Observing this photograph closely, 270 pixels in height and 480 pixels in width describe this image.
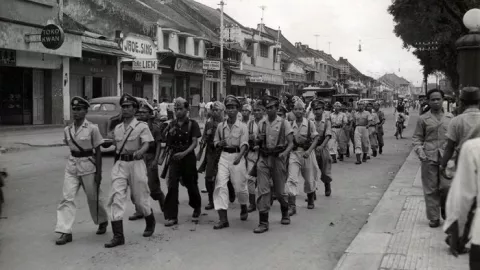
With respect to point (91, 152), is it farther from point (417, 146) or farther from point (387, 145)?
point (387, 145)

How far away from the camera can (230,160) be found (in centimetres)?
680

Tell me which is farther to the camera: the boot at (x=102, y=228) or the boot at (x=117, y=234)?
the boot at (x=102, y=228)

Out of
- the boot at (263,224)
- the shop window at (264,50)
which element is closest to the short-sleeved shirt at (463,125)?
the boot at (263,224)

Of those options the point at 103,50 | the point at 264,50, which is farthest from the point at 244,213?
the point at 264,50

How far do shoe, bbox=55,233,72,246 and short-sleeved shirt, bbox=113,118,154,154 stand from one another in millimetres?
1137

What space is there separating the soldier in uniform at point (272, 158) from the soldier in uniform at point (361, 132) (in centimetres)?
763

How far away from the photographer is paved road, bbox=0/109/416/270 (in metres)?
5.24

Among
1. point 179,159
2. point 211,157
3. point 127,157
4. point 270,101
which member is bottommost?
point 211,157

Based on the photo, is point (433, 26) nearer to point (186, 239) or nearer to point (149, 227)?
point (186, 239)

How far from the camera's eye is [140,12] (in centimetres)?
3509

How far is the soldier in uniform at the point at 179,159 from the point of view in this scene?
6.83 m

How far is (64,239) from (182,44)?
3228cm

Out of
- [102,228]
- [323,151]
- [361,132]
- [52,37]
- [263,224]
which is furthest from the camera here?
[52,37]

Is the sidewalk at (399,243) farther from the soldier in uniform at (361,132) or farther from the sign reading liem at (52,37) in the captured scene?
the sign reading liem at (52,37)
